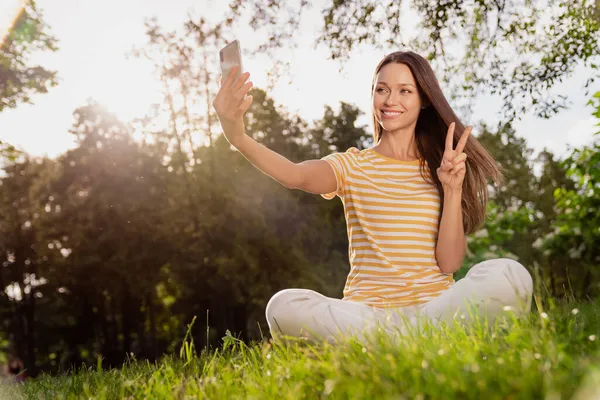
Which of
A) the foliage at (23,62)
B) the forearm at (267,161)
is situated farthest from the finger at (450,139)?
the foliage at (23,62)

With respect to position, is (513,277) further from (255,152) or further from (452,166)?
(255,152)

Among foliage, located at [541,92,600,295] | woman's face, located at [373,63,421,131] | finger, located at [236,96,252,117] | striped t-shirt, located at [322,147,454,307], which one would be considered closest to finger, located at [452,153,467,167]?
striped t-shirt, located at [322,147,454,307]

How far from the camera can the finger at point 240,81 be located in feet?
12.3

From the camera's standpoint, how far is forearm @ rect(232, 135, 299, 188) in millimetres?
4098

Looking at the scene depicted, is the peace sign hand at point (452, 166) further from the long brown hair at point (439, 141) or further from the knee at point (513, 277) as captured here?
the knee at point (513, 277)

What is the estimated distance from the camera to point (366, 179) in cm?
475

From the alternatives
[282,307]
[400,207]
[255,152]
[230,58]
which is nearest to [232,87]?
[230,58]

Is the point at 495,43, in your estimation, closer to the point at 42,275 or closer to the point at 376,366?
the point at 376,366

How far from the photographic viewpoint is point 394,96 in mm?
4773

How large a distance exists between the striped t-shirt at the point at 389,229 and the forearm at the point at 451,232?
0.38 feet

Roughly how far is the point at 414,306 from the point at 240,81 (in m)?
1.79

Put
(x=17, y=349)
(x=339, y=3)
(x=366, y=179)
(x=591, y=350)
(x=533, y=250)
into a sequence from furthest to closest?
1. (x=533, y=250)
2. (x=17, y=349)
3. (x=339, y=3)
4. (x=366, y=179)
5. (x=591, y=350)

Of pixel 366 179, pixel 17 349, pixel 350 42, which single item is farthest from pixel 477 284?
pixel 17 349

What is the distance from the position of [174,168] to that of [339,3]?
18.4 m
